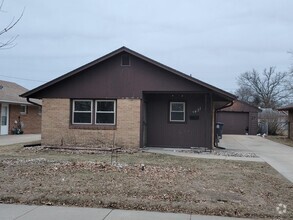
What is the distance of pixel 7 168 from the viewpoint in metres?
11.2

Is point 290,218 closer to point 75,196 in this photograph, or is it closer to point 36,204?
point 75,196

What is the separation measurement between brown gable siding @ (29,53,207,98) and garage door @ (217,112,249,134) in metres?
27.3

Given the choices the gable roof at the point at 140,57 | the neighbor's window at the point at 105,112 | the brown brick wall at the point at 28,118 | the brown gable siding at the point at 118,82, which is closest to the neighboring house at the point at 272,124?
the brown brick wall at the point at 28,118

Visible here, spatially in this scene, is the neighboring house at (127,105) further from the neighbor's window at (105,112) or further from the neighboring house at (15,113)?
the neighboring house at (15,113)

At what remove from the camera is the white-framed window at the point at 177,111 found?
67.5 feet

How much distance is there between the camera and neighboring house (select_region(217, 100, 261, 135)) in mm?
45031

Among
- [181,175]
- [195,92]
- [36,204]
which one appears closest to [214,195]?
[181,175]

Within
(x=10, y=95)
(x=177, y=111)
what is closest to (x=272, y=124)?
(x=177, y=111)

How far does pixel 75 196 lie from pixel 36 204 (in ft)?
2.54

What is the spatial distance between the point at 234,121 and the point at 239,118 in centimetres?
67

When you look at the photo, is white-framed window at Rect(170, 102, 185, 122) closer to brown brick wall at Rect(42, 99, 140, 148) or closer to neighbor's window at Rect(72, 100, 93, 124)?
brown brick wall at Rect(42, 99, 140, 148)

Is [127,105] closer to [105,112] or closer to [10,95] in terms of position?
[105,112]

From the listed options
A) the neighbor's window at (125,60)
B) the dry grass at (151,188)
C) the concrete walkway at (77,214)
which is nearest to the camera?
the concrete walkway at (77,214)

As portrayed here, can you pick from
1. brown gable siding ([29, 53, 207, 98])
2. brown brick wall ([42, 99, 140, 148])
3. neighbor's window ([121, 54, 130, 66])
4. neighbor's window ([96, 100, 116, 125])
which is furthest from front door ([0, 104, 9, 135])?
neighbor's window ([121, 54, 130, 66])
